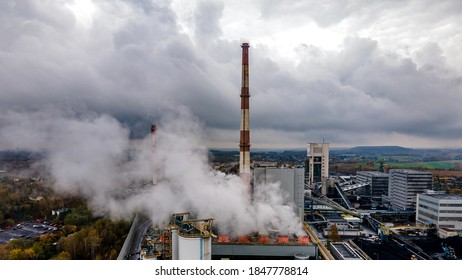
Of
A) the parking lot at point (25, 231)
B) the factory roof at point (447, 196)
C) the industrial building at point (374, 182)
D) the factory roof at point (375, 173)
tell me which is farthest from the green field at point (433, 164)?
the parking lot at point (25, 231)

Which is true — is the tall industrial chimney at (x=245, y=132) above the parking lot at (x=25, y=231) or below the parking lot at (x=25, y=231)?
above

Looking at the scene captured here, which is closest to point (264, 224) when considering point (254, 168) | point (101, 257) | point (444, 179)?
point (254, 168)

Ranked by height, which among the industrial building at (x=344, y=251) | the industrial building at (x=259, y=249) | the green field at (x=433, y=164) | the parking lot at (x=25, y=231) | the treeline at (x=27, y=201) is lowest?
the industrial building at (x=344, y=251)

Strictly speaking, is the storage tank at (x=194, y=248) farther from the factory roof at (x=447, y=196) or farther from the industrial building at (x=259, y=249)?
the factory roof at (x=447, y=196)

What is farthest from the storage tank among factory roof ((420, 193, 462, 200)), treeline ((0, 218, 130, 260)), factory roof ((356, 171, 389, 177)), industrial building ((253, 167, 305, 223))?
factory roof ((356, 171, 389, 177))

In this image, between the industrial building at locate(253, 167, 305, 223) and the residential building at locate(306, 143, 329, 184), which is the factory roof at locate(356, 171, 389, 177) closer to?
the residential building at locate(306, 143, 329, 184)

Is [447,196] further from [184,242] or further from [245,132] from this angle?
[184,242]
